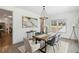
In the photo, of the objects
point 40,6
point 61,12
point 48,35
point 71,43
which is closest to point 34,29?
point 48,35

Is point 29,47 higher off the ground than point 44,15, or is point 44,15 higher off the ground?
point 44,15

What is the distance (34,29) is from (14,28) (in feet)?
1.12

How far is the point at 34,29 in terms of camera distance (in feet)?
5.17

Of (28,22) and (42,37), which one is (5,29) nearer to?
(28,22)

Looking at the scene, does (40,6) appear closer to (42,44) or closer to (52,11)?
(52,11)

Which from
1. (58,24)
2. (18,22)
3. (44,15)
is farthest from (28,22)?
(58,24)

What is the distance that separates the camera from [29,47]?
5.20 feet

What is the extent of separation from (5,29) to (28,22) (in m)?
0.40

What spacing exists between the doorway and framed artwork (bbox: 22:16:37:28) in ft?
0.71

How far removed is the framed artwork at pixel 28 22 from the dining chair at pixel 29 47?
0.86ft

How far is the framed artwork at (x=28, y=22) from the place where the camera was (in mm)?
1556

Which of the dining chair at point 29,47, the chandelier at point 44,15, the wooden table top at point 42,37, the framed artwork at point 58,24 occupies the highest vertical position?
the chandelier at point 44,15

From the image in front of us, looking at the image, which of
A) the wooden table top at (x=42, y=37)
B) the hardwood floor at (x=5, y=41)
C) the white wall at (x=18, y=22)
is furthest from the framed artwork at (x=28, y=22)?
the hardwood floor at (x=5, y=41)

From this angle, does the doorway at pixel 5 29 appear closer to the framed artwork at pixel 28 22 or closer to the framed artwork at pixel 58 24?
the framed artwork at pixel 28 22
